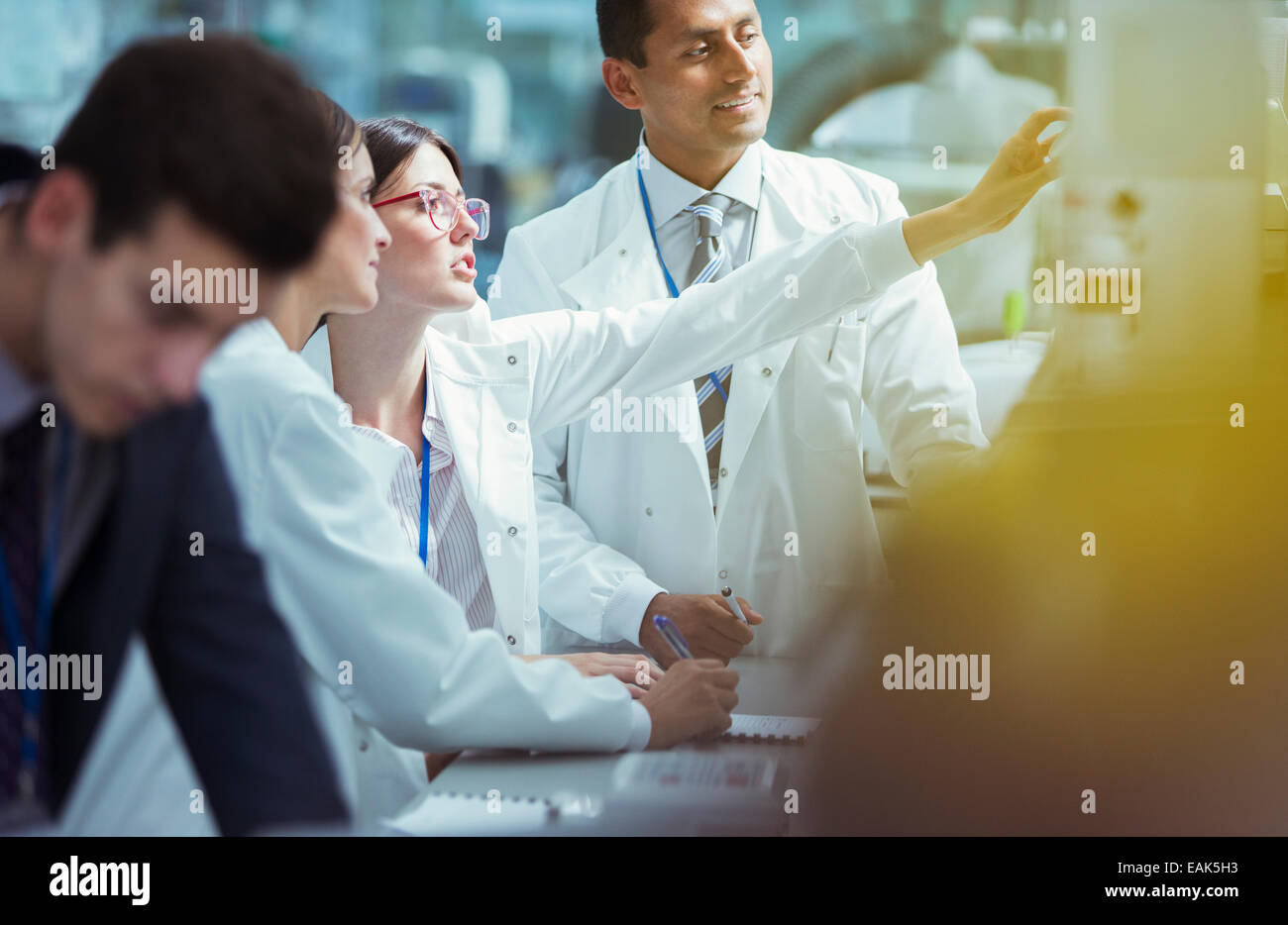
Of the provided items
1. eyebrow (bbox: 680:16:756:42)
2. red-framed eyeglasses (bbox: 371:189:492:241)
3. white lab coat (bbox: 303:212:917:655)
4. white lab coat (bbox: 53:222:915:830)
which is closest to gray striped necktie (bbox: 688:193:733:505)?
white lab coat (bbox: 303:212:917:655)

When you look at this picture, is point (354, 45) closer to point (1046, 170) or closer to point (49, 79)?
point (49, 79)

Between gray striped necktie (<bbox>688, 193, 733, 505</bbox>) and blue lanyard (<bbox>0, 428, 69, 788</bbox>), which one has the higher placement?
gray striped necktie (<bbox>688, 193, 733, 505</bbox>)

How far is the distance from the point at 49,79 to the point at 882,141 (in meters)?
1.16

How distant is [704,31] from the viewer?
1.82m

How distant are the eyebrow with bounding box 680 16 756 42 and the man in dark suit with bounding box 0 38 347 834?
920 mm

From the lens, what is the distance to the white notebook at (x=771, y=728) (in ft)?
4.49

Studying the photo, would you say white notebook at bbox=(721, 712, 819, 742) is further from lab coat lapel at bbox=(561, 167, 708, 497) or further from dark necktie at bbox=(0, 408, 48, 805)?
dark necktie at bbox=(0, 408, 48, 805)

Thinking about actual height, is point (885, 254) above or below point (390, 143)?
below

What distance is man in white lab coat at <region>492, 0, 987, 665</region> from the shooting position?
181 centimetres

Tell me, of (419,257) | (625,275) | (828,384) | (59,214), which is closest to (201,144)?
(59,214)

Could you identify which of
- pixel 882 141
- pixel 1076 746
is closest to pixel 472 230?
pixel 882 141

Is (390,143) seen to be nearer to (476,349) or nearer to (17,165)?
(476,349)

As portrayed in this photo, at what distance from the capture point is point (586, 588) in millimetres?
1734

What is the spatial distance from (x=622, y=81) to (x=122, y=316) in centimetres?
111
